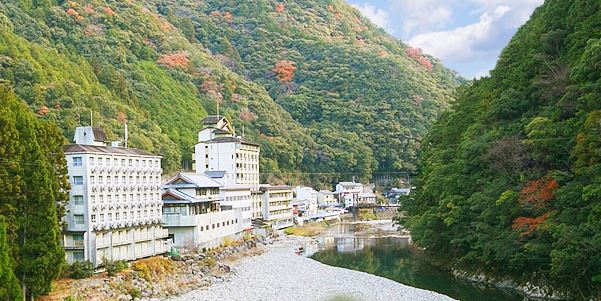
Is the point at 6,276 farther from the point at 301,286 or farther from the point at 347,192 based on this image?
the point at 347,192

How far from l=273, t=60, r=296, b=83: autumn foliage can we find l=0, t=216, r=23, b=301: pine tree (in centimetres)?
10403

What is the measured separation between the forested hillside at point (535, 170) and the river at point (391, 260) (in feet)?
4.23

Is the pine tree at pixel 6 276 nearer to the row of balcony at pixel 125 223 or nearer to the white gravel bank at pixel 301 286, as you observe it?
the white gravel bank at pixel 301 286

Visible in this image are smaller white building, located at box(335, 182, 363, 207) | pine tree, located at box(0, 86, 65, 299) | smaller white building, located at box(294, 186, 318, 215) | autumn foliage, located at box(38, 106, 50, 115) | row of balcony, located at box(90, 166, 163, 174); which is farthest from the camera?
smaller white building, located at box(335, 182, 363, 207)

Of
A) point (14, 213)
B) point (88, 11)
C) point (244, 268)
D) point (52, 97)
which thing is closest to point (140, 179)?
point (244, 268)

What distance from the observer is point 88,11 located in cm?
9119

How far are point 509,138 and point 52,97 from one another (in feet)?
140

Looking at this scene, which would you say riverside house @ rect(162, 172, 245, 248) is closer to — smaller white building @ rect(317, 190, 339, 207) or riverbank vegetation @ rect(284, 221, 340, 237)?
riverbank vegetation @ rect(284, 221, 340, 237)

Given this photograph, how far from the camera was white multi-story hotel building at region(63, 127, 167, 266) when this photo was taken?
28.3m

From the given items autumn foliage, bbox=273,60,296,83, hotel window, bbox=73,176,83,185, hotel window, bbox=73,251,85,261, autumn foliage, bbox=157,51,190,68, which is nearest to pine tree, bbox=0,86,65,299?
hotel window, bbox=73,251,85,261

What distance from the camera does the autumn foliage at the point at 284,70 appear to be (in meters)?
123

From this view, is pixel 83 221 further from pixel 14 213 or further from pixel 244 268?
pixel 244 268

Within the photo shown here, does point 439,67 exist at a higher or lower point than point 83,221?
higher

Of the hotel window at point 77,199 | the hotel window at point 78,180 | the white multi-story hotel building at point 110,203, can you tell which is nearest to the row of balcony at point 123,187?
the white multi-story hotel building at point 110,203
